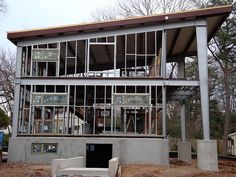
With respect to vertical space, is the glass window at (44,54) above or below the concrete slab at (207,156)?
above

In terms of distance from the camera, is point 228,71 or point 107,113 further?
point 228,71

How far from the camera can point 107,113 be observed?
2394 cm

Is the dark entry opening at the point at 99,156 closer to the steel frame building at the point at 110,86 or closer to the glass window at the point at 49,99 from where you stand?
the steel frame building at the point at 110,86

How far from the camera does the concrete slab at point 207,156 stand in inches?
722

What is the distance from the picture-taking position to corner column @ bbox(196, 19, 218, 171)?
18.4 meters

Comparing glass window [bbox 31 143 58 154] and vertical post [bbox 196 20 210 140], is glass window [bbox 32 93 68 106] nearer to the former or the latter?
glass window [bbox 31 143 58 154]

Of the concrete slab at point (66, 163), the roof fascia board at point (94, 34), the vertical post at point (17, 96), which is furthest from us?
the roof fascia board at point (94, 34)

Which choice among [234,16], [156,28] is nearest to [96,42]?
[156,28]

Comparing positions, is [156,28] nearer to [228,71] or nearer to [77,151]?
[77,151]

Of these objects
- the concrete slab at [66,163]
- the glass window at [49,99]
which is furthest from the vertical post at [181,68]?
the concrete slab at [66,163]

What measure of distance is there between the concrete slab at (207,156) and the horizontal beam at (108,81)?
3.46 m

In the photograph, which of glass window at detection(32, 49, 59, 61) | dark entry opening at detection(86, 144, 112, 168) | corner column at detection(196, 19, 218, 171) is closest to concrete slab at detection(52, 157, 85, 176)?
dark entry opening at detection(86, 144, 112, 168)

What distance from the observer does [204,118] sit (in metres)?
19.4

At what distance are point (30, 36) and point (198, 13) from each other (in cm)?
922
